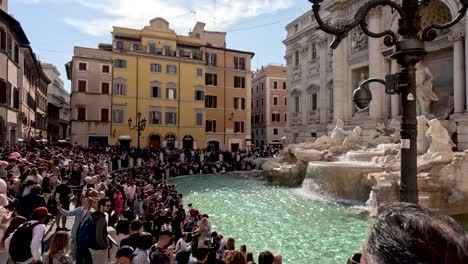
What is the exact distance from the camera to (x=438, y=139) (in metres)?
13.7

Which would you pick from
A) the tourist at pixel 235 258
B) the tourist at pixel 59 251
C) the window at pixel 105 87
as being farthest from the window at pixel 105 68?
the tourist at pixel 235 258

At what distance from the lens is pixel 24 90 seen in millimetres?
27422

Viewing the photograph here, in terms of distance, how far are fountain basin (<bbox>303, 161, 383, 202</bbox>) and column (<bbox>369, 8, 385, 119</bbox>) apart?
23.5 ft

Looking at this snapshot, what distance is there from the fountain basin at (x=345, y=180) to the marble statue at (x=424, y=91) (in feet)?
18.2

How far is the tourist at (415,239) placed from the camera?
109 centimetres

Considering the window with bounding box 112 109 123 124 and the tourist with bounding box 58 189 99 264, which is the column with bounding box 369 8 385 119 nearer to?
the tourist with bounding box 58 189 99 264

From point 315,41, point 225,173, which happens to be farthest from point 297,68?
point 225,173

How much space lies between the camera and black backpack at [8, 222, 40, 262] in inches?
173

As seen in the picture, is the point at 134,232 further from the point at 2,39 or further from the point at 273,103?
the point at 273,103

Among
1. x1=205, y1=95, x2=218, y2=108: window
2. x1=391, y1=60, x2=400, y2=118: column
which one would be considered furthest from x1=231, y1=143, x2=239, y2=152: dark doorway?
x1=391, y1=60, x2=400, y2=118: column

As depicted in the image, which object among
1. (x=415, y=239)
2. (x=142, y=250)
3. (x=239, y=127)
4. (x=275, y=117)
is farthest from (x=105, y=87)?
(x=415, y=239)

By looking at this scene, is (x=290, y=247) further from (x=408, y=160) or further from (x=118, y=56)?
(x=118, y=56)

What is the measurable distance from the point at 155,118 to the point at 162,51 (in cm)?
744

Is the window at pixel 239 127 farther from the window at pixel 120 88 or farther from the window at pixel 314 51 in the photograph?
the window at pixel 314 51
